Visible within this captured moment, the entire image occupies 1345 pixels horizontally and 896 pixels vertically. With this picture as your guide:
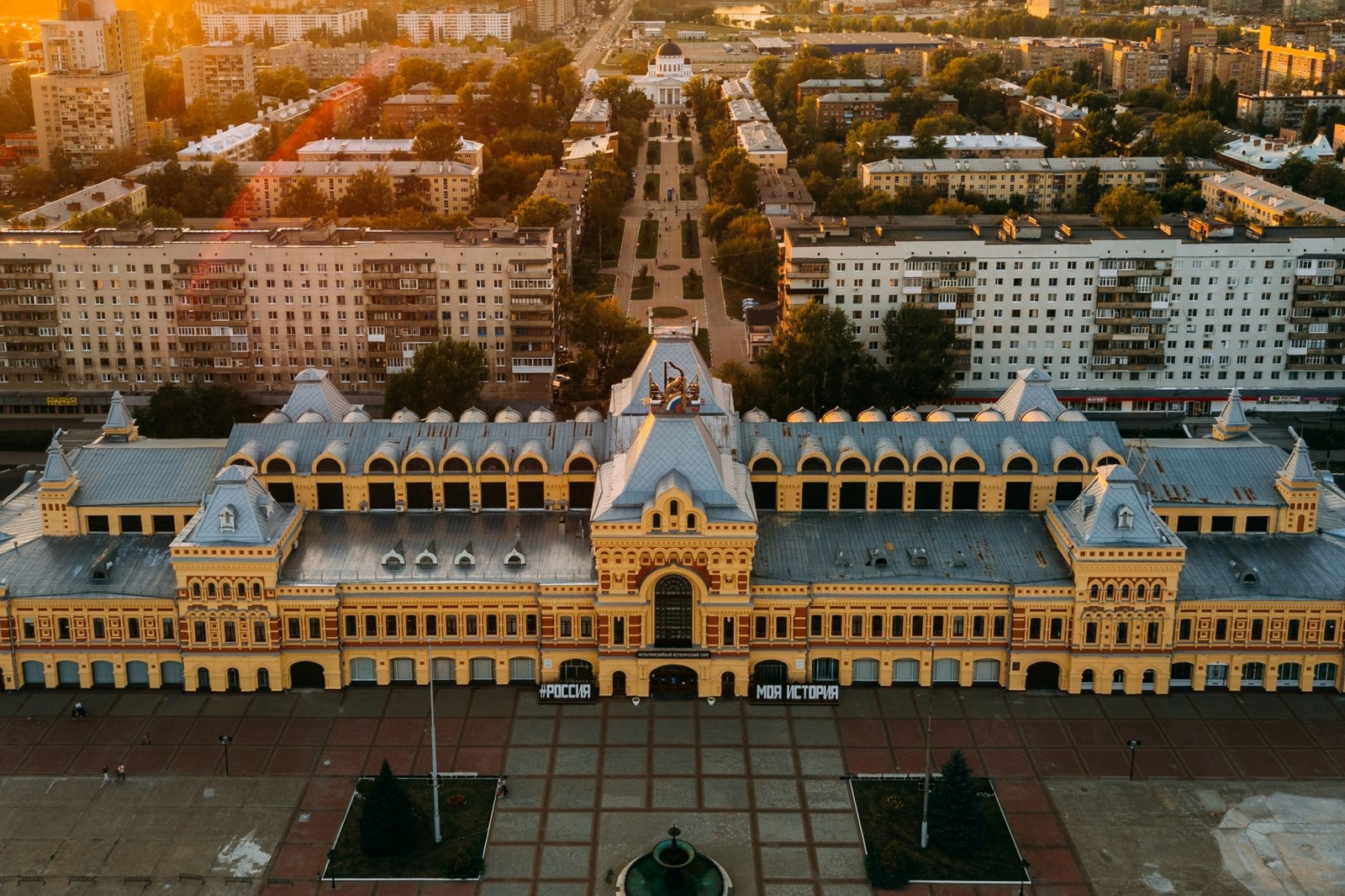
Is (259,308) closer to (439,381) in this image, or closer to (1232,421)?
(439,381)

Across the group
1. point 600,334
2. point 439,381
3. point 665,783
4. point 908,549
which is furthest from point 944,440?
point 600,334

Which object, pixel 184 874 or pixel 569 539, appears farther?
pixel 569 539

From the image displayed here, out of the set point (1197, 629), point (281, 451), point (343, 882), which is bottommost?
point (343, 882)

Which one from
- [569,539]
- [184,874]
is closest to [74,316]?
[569,539]

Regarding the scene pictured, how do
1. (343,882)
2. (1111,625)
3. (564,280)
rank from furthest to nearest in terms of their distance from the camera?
1. (564,280)
2. (1111,625)
3. (343,882)

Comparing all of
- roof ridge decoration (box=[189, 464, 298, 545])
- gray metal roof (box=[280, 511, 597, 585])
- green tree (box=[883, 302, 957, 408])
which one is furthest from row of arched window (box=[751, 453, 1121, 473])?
green tree (box=[883, 302, 957, 408])

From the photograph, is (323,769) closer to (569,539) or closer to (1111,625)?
(569,539)

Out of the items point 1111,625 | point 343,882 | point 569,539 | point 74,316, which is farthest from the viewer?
point 74,316
